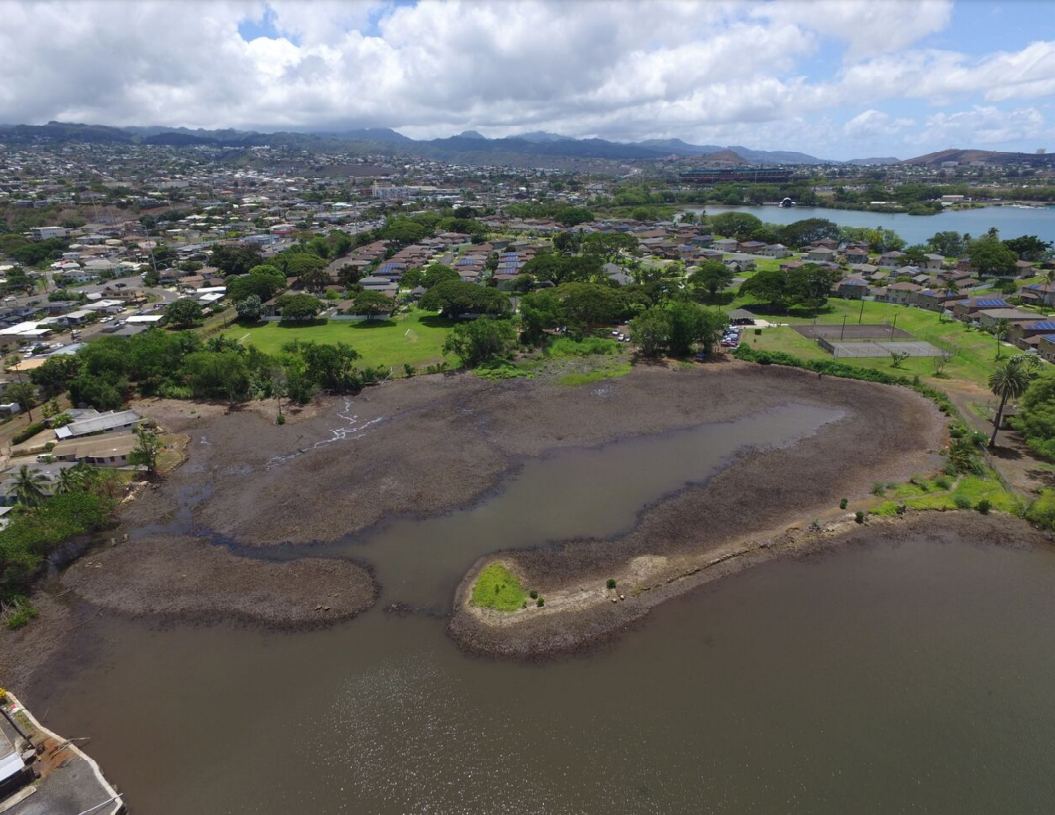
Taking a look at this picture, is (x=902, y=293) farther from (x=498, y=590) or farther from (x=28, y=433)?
(x=28, y=433)

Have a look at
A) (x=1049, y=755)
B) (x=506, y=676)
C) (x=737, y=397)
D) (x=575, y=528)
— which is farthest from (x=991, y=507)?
(x=506, y=676)

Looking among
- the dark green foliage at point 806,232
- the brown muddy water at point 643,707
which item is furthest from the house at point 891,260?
the brown muddy water at point 643,707

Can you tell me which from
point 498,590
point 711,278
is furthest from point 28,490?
Result: point 711,278

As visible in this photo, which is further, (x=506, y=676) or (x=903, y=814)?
(x=506, y=676)

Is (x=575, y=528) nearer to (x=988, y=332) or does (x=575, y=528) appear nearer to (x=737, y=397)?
(x=737, y=397)

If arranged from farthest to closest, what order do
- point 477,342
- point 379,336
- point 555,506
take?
1. point 379,336
2. point 477,342
3. point 555,506
